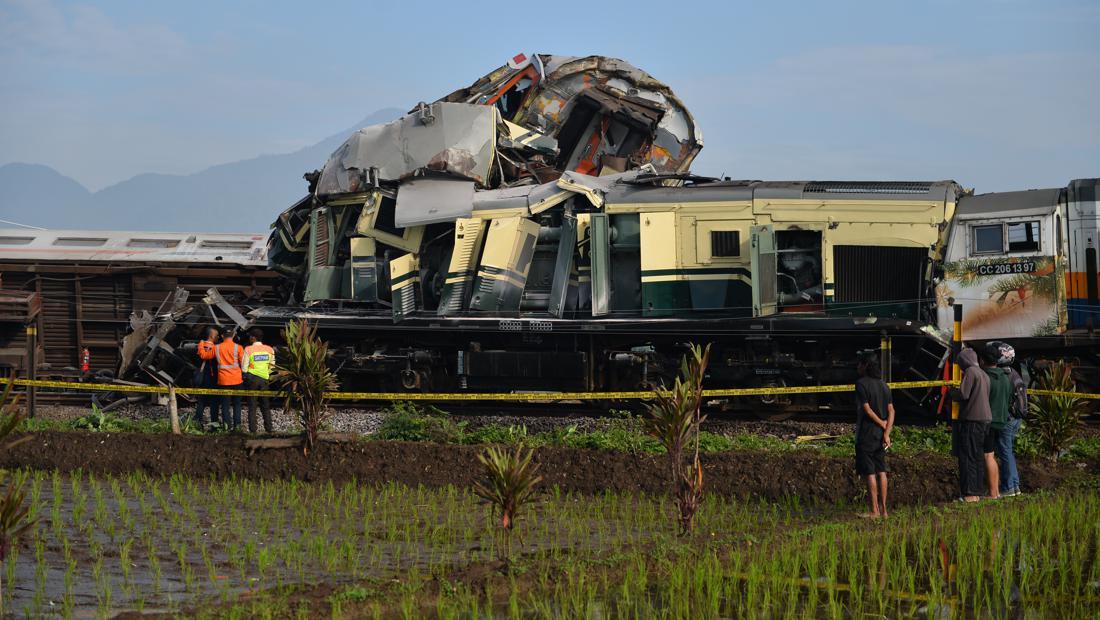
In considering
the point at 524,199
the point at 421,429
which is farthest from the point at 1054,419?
the point at 524,199

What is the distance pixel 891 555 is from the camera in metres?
9.03

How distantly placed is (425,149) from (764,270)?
6619 millimetres

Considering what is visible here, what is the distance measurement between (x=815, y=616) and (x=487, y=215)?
12875 mm

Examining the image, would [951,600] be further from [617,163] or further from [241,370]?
[617,163]

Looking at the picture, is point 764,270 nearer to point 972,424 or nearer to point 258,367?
point 972,424

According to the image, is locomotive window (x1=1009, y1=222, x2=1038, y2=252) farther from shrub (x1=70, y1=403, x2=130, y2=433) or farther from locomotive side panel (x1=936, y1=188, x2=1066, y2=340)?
shrub (x1=70, y1=403, x2=130, y2=433)

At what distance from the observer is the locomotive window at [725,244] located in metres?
18.1

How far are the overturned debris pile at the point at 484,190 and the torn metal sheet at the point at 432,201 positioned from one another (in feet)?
0.08

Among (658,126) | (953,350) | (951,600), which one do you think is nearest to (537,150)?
(658,126)

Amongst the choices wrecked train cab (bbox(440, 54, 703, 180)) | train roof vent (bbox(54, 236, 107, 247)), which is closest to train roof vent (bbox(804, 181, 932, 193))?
wrecked train cab (bbox(440, 54, 703, 180))

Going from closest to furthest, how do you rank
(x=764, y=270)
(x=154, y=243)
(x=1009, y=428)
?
(x=1009, y=428) < (x=764, y=270) < (x=154, y=243)

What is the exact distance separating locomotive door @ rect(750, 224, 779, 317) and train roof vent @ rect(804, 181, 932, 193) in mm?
1066

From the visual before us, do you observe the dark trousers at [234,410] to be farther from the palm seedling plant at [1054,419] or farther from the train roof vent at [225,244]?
the palm seedling plant at [1054,419]

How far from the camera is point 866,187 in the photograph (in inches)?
695
